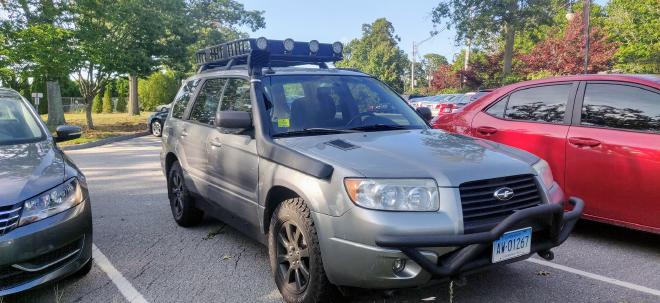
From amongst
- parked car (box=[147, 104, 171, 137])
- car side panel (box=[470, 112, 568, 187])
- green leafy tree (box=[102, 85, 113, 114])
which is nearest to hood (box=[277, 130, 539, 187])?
car side panel (box=[470, 112, 568, 187])

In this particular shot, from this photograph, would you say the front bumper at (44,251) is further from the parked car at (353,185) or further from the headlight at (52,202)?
the parked car at (353,185)

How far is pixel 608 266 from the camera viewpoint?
402 cm

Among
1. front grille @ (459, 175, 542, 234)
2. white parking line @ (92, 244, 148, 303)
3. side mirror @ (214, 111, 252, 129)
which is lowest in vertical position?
white parking line @ (92, 244, 148, 303)

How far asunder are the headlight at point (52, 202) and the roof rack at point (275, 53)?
164cm

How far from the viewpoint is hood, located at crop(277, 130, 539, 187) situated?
9.32ft

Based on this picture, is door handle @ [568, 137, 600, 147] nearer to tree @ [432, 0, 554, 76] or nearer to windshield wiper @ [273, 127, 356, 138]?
windshield wiper @ [273, 127, 356, 138]

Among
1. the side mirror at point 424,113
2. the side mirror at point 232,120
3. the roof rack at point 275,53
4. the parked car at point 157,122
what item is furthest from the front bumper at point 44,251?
the parked car at point 157,122

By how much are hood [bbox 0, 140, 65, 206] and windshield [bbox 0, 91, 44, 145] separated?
166 mm

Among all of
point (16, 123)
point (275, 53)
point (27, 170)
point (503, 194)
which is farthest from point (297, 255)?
point (16, 123)

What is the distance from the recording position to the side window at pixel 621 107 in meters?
4.18

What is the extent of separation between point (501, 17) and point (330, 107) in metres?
26.5

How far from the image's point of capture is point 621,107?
14.4 ft

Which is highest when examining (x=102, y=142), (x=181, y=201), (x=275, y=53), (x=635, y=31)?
(x=635, y=31)

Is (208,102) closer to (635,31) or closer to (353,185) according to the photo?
(353,185)
